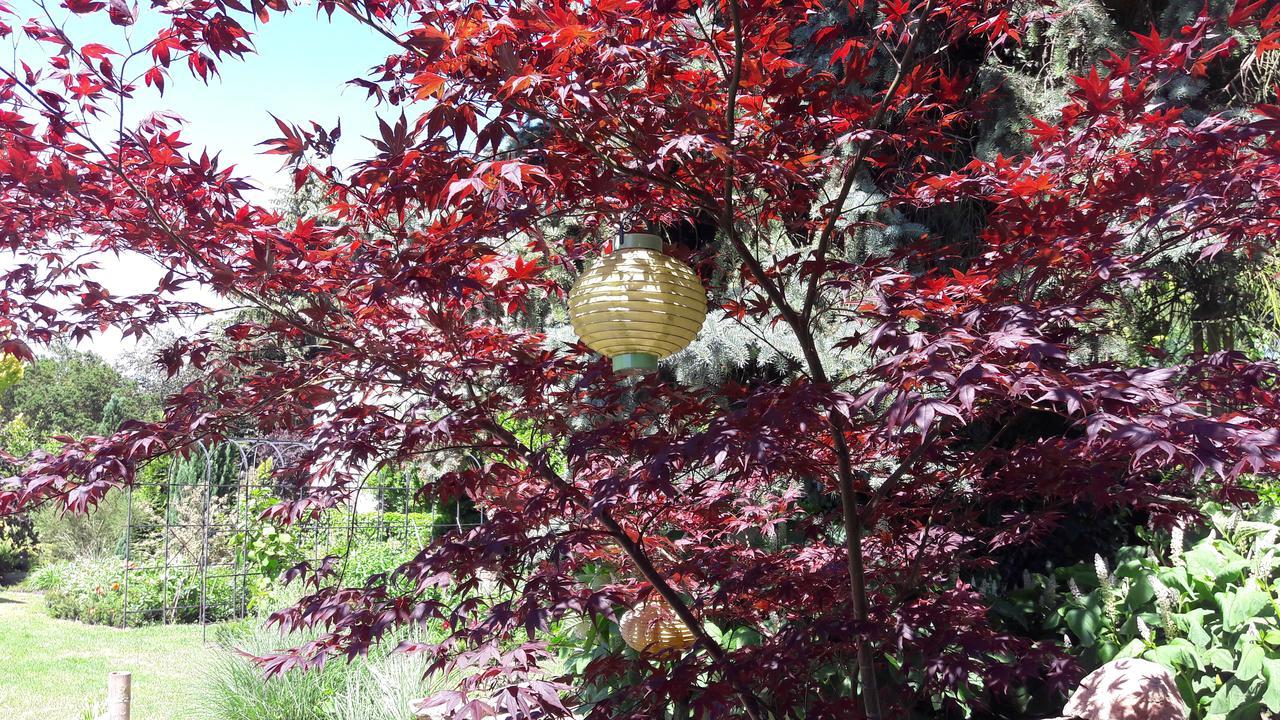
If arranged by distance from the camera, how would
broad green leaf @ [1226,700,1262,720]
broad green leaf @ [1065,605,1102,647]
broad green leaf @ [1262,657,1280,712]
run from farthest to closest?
broad green leaf @ [1065,605,1102,647]
broad green leaf @ [1226,700,1262,720]
broad green leaf @ [1262,657,1280,712]

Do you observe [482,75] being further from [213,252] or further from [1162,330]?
[1162,330]

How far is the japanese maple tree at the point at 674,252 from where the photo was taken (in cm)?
190

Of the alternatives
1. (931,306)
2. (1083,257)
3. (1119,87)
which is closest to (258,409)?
(931,306)

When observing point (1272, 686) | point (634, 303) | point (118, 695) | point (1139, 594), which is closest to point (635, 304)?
point (634, 303)

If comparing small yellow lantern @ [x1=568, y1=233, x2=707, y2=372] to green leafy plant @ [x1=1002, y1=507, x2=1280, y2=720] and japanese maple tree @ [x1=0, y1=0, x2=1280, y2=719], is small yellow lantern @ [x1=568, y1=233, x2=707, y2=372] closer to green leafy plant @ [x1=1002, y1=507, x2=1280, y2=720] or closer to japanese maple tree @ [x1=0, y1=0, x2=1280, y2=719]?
japanese maple tree @ [x1=0, y1=0, x2=1280, y2=719]

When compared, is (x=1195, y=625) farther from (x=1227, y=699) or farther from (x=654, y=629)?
(x=654, y=629)

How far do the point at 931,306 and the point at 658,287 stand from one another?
625mm

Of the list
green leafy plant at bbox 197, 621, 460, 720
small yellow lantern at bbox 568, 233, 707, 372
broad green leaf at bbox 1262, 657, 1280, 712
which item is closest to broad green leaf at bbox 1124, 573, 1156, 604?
broad green leaf at bbox 1262, 657, 1280, 712

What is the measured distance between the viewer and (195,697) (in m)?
4.56

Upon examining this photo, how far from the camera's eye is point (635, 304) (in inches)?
84.0

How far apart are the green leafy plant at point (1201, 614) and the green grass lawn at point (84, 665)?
4.27 meters

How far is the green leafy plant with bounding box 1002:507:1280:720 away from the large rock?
1.79 feet

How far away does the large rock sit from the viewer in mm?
2316

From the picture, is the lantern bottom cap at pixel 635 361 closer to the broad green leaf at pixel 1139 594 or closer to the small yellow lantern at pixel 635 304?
the small yellow lantern at pixel 635 304
